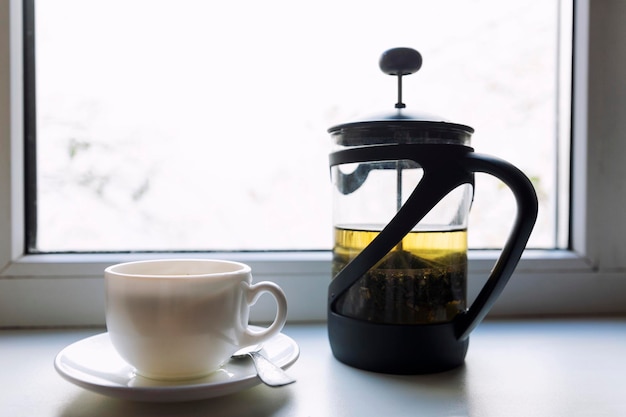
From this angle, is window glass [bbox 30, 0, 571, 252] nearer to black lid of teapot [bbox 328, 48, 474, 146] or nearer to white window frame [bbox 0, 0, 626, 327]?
white window frame [bbox 0, 0, 626, 327]

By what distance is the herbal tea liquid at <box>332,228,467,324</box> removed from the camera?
0.53 meters

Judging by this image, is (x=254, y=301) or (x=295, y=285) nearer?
(x=254, y=301)

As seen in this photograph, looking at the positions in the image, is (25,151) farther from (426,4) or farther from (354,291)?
(426,4)

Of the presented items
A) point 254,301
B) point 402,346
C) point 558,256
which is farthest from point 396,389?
point 558,256

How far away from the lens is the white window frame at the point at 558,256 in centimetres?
71

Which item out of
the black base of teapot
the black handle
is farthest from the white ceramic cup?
the black handle

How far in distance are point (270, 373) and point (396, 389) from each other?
0.42 feet

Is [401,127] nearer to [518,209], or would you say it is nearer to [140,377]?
[518,209]

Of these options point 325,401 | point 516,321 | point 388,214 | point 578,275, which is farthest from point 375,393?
point 578,275

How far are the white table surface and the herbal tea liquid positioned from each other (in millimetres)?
62

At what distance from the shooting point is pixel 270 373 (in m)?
0.45

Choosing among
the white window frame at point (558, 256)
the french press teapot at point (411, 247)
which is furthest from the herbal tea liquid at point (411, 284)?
the white window frame at point (558, 256)

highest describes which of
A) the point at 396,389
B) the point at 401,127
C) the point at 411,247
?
the point at 401,127

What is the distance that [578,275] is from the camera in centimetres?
79
